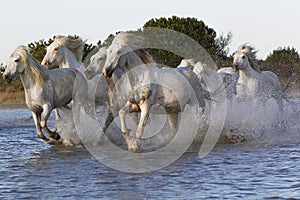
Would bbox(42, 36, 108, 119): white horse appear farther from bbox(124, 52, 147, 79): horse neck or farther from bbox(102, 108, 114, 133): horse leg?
bbox(124, 52, 147, 79): horse neck

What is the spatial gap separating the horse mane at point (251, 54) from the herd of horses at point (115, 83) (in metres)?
1.20

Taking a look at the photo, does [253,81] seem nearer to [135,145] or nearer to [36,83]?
[135,145]

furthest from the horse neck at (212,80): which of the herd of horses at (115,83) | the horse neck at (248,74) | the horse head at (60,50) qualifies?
the horse head at (60,50)

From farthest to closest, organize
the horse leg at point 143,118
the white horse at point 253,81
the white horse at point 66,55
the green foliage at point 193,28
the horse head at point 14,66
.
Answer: the green foliage at point 193,28, the white horse at point 253,81, the white horse at point 66,55, the horse head at point 14,66, the horse leg at point 143,118

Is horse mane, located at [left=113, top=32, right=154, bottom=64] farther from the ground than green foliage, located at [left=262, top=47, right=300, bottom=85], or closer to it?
closer to it

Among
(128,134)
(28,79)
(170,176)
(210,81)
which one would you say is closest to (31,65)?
(28,79)

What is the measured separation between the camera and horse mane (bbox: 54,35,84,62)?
1214 centimetres

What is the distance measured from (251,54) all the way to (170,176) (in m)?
7.48

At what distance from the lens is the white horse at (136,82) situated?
367 inches

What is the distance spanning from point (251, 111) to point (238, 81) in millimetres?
1640

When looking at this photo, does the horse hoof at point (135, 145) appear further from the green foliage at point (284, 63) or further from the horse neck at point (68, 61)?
the green foliage at point (284, 63)

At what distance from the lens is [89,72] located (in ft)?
35.8

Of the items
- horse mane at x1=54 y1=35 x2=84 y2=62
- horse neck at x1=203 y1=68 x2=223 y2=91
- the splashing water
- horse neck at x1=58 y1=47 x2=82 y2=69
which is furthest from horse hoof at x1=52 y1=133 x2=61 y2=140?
horse neck at x1=203 y1=68 x2=223 y2=91

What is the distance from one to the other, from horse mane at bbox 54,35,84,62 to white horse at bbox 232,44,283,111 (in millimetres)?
3437
